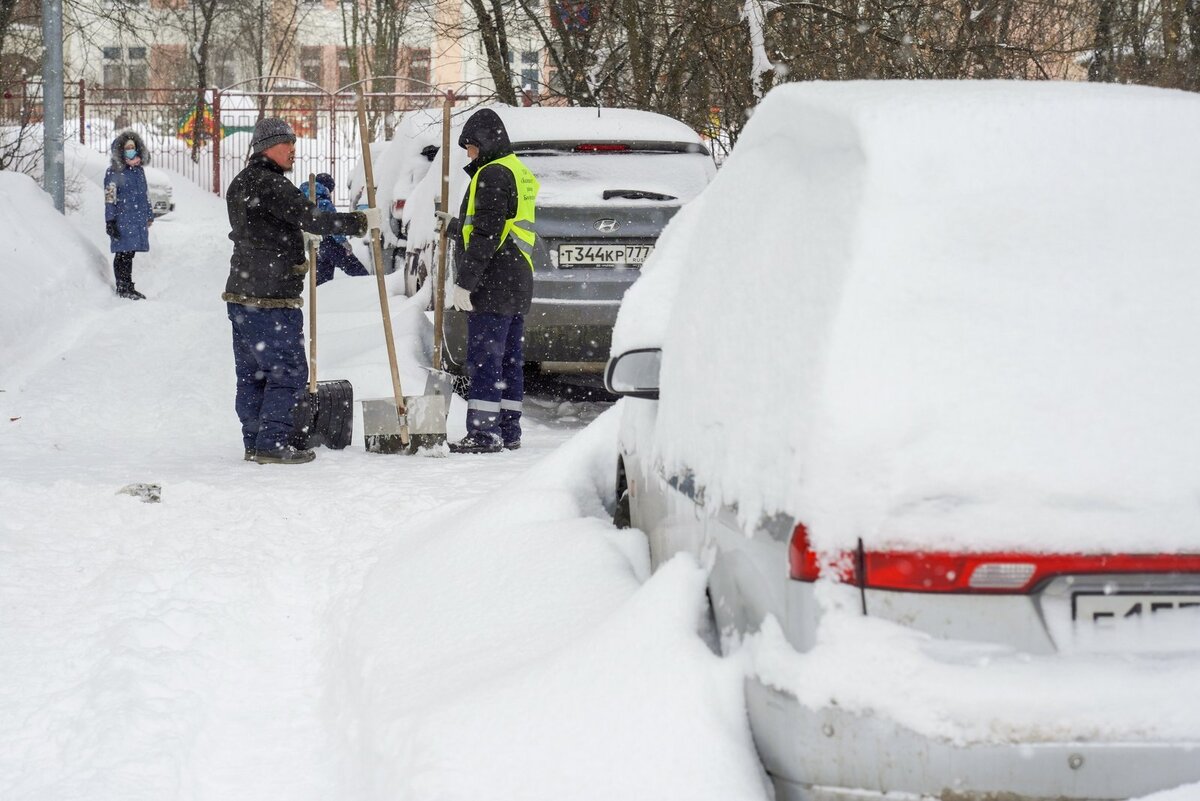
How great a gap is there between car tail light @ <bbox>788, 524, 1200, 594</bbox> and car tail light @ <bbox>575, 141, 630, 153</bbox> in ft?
21.0

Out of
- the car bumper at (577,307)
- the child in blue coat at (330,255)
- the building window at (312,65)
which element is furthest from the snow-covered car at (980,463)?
the building window at (312,65)

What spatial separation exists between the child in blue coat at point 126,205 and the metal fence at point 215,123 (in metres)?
11.0

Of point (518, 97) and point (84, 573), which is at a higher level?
point (518, 97)

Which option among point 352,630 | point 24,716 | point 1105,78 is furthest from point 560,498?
point 1105,78

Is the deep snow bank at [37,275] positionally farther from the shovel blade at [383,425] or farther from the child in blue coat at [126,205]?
the shovel blade at [383,425]

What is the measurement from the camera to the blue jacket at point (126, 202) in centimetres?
1542

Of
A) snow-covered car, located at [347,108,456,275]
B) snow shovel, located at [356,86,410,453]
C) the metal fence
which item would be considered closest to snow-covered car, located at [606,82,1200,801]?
snow shovel, located at [356,86,410,453]

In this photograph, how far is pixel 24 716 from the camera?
404 centimetres

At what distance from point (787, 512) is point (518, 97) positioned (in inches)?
615

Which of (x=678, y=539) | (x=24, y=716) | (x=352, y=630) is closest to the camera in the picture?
(x=678, y=539)

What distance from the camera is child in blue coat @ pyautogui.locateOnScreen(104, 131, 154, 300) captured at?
50.6 ft

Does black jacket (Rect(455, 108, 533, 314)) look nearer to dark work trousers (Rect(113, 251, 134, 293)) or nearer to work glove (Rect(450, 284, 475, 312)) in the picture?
work glove (Rect(450, 284, 475, 312))

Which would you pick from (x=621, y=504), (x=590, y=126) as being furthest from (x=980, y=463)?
(x=590, y=126)

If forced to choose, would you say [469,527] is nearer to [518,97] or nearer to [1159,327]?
[1159,327]
